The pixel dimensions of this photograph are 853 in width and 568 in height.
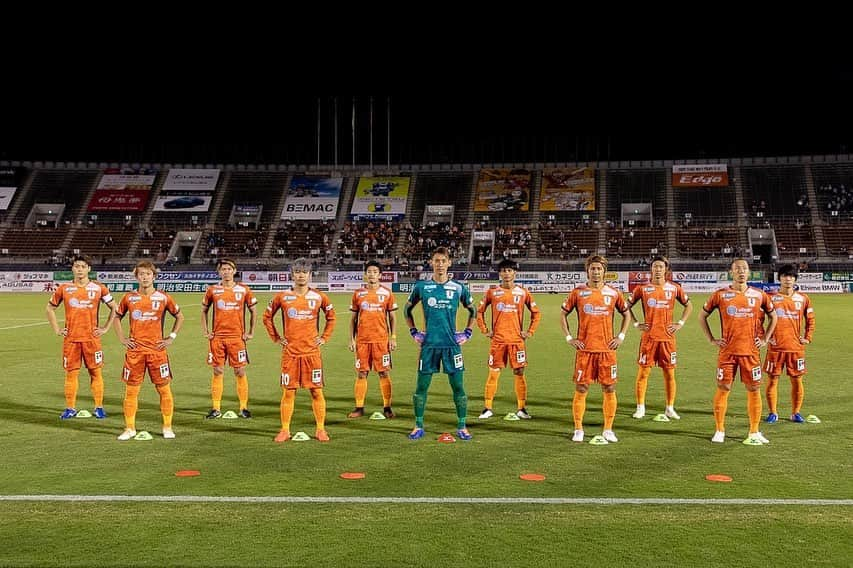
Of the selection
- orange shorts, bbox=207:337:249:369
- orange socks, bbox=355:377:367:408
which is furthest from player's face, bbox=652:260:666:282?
orange shorts, bbox=207:337:249:369

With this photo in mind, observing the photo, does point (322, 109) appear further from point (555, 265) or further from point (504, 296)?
point (504, 296)

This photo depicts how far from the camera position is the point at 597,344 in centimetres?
893

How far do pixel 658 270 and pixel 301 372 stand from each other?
5591 millimetres

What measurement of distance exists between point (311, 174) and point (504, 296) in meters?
59.8

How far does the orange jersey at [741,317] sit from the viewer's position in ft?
29.4

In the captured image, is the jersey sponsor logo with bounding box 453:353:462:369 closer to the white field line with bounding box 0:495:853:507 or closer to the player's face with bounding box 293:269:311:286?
the player's face with bounding box 293:269:311:286

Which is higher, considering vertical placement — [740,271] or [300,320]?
[740,271]

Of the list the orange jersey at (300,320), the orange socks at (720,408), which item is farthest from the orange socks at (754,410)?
the orange jersey at (300,320)

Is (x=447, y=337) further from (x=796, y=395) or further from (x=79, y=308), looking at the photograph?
(x=79, y=308)

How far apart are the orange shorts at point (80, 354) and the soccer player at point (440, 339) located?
4889mm

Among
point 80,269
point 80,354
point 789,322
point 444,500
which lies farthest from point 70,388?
point 789,322

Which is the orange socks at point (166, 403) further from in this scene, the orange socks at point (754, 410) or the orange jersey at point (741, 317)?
the orange socks at point (754, 410)

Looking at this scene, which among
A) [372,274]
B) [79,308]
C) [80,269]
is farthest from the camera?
[79,308]

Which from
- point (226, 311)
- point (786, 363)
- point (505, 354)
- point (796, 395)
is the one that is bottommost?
point (796, 395)
